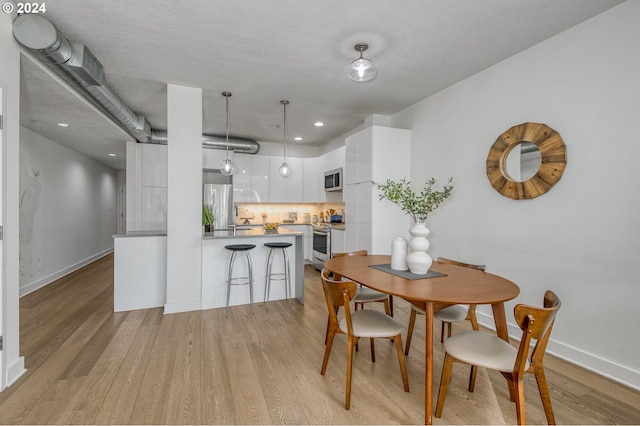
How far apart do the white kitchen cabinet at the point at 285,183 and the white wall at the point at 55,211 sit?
3767 mm

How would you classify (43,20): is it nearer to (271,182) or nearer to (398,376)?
(398,376)

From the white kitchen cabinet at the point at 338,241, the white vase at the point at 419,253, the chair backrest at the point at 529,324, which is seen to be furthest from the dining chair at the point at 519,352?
the white kitchen cabinet at the point at 338,241

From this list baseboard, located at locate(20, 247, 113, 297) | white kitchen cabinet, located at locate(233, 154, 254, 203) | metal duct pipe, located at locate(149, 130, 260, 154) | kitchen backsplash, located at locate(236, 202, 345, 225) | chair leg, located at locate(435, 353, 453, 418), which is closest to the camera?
chair leg, located at locate(435, 353, 453, 418)

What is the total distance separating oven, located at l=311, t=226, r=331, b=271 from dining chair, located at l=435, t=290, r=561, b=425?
3641mm

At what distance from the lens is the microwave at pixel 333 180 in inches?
220

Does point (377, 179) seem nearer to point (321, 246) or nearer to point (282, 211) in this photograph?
point (321, 246)

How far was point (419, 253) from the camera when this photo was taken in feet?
7.25

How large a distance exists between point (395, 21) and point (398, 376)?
2769mm

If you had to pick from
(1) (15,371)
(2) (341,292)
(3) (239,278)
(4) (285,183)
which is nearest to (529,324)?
(2) (341,292)

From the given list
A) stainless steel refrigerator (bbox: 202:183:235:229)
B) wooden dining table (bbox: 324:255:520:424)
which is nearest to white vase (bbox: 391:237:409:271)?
wooden dining table (bbox: 324:255:520:424)

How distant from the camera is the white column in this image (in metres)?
3.57

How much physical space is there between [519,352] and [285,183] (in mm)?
5417

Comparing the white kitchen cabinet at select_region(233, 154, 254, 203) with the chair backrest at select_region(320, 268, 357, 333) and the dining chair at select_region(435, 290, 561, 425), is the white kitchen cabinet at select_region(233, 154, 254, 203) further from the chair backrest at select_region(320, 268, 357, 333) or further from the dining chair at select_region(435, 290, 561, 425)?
the dining chair at select_region(435, 290, 561, 425)

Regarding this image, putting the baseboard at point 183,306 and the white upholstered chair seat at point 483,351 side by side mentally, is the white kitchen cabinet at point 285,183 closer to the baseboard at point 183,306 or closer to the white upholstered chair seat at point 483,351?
the baseboard at point 183,306
